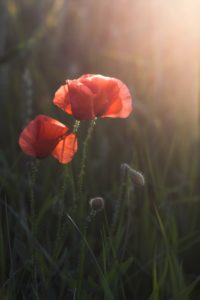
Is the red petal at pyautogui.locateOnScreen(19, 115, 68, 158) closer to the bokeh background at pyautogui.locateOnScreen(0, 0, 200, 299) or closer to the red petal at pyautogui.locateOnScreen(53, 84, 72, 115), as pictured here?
the red petal at pyautogui.locateOnScreen(53, 84, 72, 115)

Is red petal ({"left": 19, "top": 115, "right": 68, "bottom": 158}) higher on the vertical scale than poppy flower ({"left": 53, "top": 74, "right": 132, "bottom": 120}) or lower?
lower

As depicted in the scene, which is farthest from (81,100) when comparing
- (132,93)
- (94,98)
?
(132,93)

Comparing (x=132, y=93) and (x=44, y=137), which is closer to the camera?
(x=44, y=137)

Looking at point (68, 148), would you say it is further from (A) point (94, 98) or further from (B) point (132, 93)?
(B) point (132, 93)

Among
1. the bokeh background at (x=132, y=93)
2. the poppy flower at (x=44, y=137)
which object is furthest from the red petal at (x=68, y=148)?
the bokeh background at (x=132, y=93)

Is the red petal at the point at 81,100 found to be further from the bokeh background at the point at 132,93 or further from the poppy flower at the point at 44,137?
the bokeh background at the point at 132,93

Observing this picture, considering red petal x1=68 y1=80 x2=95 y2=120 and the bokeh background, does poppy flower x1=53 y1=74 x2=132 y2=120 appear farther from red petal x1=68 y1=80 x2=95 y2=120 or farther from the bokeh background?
the bokeh background

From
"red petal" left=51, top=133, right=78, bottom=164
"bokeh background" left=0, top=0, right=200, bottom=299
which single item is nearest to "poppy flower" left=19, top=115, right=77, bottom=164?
"red petal" left=51, top=133, right=78, bottom=164

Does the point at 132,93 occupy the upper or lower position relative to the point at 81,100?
lower

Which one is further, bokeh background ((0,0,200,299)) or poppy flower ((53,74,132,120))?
bokeh background ((0,0,200,299))

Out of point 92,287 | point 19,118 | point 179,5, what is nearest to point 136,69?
point 179,5
